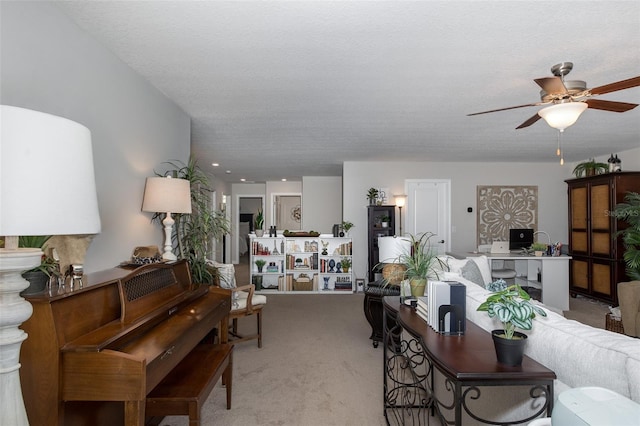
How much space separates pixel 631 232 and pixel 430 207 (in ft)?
10.4

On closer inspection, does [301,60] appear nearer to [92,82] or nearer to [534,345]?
[92,82]

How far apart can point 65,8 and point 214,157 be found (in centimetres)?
480

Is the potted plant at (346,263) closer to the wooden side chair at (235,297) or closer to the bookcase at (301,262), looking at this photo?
the bookcase at (301,262)

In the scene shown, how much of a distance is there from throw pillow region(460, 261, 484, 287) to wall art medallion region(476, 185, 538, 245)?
3.71 meters

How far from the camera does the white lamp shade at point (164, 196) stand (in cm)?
304

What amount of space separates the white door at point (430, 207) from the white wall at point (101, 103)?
16.4 ft

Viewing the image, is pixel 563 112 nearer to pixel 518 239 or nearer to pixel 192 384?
pixel 192 384

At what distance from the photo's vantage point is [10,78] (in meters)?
1.79

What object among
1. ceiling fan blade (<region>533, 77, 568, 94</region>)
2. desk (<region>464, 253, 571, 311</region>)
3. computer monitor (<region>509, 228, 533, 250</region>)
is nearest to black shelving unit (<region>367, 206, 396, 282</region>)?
computer monitor (<region>509, 228, 533, 250</region>)

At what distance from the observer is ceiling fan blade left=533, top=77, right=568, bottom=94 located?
89.0 inches

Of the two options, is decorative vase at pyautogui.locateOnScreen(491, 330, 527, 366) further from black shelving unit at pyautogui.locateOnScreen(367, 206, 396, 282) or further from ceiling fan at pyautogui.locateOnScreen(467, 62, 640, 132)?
black shelving unit at pyautogui.locateOnScreen(367, 206, 396, 282)

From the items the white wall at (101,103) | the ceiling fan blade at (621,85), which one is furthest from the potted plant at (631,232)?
the white wall at (101,103)

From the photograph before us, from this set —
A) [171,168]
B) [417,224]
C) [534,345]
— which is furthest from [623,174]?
[171,168]

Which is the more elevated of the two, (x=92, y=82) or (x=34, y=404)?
(x=92, y=82)
